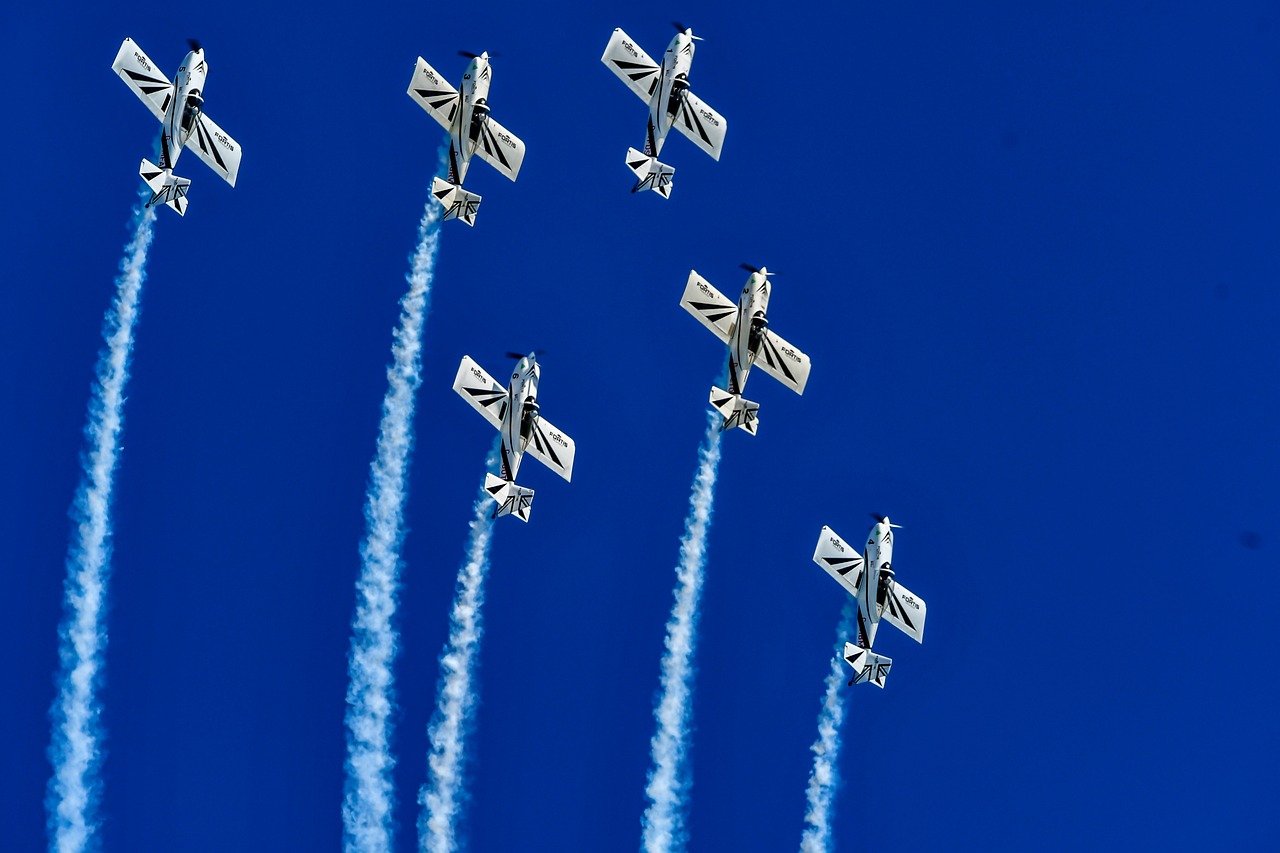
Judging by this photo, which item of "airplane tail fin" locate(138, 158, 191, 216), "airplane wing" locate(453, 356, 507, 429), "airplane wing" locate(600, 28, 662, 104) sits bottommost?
"airplane wing" locate(453, 356, 507, 429)

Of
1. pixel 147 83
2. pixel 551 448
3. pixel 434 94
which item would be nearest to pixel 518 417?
pixel 551 448

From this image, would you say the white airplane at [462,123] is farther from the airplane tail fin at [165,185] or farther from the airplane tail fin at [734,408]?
the airplane tail fin at [734,408]

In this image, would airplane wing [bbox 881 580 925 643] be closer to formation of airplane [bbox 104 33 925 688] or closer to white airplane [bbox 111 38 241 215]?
formation of airplane [bbox 104 33 925 688]

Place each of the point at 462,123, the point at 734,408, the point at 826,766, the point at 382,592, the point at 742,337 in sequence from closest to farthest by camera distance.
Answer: the point at 734,408 → the point at 462,123 → the point at 742,337 → the point at 382,592 → the point at 826,766

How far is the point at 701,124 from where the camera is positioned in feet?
106

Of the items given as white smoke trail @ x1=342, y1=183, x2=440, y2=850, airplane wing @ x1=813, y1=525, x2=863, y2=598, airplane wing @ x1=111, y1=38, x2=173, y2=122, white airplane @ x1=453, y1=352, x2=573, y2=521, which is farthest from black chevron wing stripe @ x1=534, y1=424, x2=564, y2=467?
airplane wing @ x1=111, y1=38, x2=173, y2=122

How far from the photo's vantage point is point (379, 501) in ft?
104

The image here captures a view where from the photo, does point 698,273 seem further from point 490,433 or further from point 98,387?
point 98,387

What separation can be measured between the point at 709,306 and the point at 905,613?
726cm

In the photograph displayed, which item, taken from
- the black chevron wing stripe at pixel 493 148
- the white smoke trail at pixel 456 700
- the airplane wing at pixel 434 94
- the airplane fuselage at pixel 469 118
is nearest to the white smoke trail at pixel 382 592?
the white smoke trail at pixel 456 700

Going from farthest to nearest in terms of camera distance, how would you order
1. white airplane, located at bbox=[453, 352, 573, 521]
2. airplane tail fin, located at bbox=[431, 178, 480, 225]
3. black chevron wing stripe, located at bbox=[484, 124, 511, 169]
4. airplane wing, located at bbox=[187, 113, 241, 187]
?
1. airplane wing, located at bbox=[187, 113, 241, 187]
2. black chevron wing stripe, located at bbox=[484, 124, 511, 169]
3. airplane tail fin, located at bbox=[431, 178, 480, 225]
4. white airplane, located at bbox=[453, 352, 573, 521]

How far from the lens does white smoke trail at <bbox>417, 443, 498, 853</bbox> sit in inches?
1214

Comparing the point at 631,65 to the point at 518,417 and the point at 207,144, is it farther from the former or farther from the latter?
the point at 207,144

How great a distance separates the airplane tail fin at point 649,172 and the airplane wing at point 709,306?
183 centimetres
